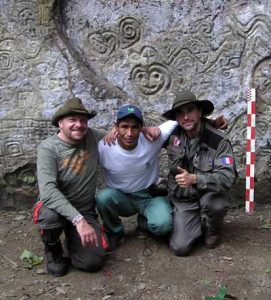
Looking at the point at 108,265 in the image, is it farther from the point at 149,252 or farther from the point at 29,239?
the point at 29,239

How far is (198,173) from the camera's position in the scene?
3523 mm

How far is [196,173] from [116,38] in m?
1.67

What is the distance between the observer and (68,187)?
3.42m

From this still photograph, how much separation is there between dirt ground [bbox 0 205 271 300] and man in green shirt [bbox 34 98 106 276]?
0.13 meters

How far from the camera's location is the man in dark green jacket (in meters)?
3.45

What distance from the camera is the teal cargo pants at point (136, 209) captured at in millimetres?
3594

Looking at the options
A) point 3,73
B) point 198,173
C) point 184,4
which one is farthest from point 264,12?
point 3,73

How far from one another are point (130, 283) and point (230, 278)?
2.11 feet

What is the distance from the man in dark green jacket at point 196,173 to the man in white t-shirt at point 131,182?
11 cm

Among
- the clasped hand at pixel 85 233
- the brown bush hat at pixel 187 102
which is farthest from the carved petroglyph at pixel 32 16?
the clasped hand at pixel 85 233

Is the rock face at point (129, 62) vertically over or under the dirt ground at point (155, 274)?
over

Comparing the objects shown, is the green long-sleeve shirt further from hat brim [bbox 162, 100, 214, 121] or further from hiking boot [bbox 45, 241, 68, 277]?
hat brim [bbox 162, 100, 214, 121]

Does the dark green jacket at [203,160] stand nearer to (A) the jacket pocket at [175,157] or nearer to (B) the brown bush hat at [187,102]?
(A) the jacket pocket at [175,157]

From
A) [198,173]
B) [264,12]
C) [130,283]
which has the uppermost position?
[264,12]
